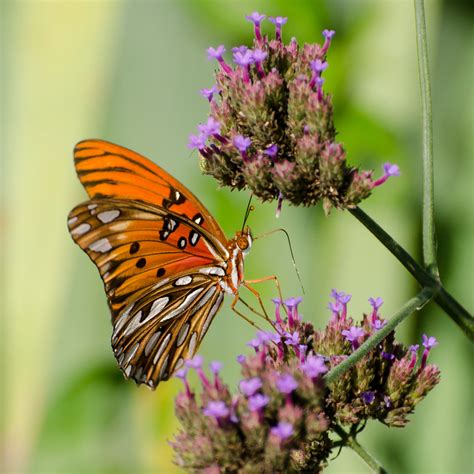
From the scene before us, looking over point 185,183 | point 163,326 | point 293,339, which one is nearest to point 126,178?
point 163,326

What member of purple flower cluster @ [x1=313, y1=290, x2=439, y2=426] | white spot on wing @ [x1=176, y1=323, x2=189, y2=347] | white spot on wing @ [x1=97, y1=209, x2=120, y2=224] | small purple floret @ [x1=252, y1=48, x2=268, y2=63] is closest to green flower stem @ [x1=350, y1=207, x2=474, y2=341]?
purple flower cluster @ [x1=313, y1=290, x2=439, y2=426]

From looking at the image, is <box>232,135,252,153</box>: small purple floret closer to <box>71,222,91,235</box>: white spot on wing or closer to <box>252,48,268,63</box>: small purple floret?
<box>252,48,268,63</box>: small purple floret

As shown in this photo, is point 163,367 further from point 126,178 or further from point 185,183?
point 185,183

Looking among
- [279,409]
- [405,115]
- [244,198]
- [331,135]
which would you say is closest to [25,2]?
[244,198]

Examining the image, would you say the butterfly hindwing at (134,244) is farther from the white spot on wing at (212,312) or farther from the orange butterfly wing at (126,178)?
the white spot on wing at (212,312)

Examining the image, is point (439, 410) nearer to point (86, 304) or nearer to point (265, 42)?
point (86, 304)

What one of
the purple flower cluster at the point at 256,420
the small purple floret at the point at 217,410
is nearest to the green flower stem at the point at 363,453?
the purple flower cluster at the point at 256,420
